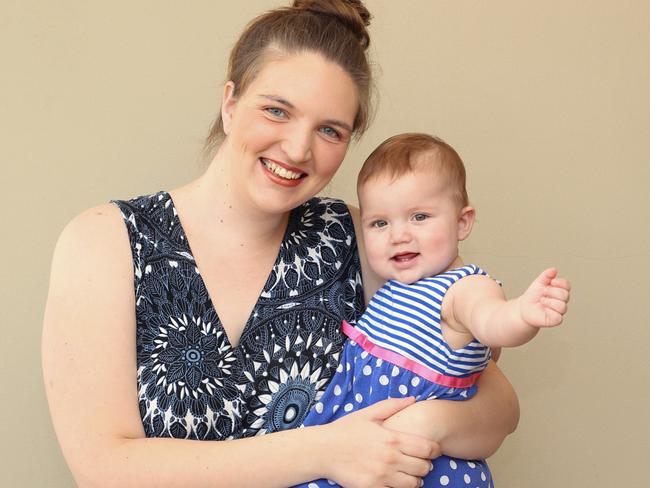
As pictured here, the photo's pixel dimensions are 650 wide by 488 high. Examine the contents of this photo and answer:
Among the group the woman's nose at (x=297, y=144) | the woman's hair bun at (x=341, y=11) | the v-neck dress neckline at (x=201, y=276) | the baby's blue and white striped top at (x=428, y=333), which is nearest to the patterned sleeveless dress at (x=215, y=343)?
the v-neck dress neckline at (x=201, y=276)

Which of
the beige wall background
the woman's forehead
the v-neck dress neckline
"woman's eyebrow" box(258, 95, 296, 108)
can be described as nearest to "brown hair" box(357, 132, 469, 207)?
the woman's forehead

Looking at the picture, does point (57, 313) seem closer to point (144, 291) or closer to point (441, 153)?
point (144, 291)

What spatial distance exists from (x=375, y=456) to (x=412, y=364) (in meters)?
0.19

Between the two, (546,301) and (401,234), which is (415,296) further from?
(546,301)

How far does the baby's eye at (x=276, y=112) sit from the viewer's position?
1.90m

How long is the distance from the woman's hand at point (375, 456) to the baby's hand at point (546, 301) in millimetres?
399

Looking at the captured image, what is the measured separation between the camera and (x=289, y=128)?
6.20 ft

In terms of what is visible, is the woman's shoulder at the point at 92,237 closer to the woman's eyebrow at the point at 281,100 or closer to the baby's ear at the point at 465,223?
the woman's eyebrow at the point at 281,100

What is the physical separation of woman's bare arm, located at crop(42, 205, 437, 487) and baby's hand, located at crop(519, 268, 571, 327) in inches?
16.2

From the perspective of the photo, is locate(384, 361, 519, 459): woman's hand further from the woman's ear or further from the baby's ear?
the woman's ear

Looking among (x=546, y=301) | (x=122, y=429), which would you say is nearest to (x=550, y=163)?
(x=546, y=301)

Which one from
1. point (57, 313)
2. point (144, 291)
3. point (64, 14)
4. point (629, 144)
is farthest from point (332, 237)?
point (629, 144)

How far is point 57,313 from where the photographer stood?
182 cm

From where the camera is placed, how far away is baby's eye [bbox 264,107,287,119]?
190cm
